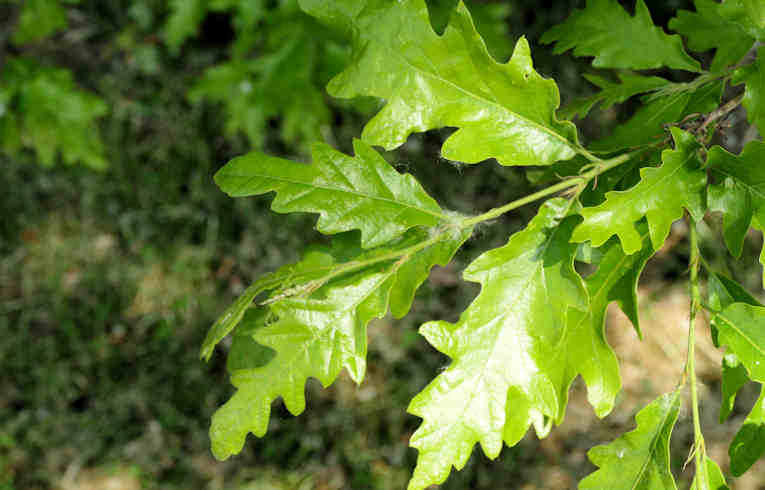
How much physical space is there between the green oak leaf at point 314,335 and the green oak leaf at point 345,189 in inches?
2.7

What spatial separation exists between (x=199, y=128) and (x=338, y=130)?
31.3 inches

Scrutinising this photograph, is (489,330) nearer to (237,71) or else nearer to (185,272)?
(237,71)

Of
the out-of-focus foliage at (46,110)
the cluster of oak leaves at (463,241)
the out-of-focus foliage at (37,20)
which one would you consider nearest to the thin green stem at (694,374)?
the cluster of oak leaves at (463,241)

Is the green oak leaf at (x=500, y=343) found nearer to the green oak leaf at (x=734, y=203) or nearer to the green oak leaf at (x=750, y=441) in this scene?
the green oak leaf at (x=734, y=203)

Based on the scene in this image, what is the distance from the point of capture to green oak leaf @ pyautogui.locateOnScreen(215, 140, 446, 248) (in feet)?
3.77

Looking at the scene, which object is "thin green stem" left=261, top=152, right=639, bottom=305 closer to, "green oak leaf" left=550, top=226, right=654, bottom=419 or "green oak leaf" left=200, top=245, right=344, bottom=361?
"green oak leaf" left=200, top=245, right=344, bottom=361

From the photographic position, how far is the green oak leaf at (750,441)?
46.2 inches

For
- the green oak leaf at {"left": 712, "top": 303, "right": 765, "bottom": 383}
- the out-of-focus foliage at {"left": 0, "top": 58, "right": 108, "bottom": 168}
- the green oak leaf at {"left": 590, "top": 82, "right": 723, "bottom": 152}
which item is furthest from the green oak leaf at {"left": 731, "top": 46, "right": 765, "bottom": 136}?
the out-of-focus foliage at {"left": 0, "top": 58, "right": 108, "bottom": 168}

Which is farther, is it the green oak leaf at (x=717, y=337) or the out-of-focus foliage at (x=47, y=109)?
the out-of-focus foliage at (x=47, y=109)

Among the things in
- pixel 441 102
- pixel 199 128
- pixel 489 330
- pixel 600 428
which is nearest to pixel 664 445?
pixel 489 330

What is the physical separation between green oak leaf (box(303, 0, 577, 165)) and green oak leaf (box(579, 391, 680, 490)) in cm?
55

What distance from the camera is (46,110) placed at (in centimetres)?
309

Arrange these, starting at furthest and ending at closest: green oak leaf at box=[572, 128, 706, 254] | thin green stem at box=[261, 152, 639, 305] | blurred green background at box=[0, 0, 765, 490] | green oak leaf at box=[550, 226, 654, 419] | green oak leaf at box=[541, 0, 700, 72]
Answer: blurred green background at box=[0, 0, 765, 490] → green oak leaf at box=[541, 0, 700, 72] → green oak leaf at box=[550, 226, 654, 419] → thin green stem at box=[261, 152, 639, 305] → green oak leaf at box=[572, 128, 706, 254]

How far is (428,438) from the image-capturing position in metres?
1.09
